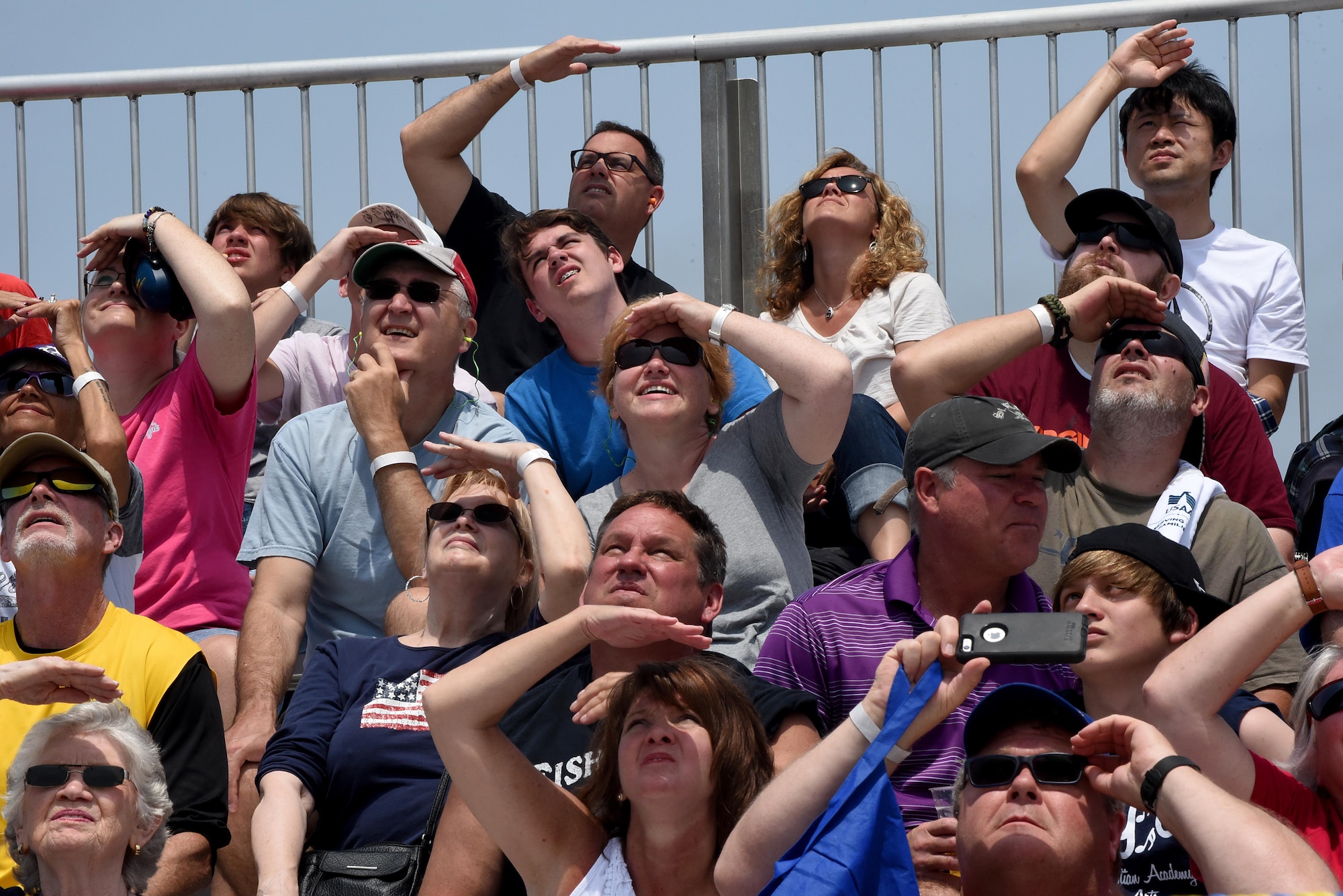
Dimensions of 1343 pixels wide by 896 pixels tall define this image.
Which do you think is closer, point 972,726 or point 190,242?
point 972,726

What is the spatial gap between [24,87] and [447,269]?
9.18 feet

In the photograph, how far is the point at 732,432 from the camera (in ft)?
14.8

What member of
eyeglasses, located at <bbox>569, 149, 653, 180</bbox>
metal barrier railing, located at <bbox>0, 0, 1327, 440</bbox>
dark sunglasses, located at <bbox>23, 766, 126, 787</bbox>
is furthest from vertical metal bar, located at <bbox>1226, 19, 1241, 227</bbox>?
dark sunglasses, located at <bbox>23, 766, 126, 787</bbox>

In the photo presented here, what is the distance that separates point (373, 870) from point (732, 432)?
1611 mm

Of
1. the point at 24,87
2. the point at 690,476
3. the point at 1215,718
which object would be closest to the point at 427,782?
the point at 690,476

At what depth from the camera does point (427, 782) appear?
3.81 metres

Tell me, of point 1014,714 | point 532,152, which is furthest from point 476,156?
point 1014,714

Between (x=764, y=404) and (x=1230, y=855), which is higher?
(x=764, y=404)

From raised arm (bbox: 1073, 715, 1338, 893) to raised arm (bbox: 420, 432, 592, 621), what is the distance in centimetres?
154

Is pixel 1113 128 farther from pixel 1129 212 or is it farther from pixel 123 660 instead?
pixel 123 660

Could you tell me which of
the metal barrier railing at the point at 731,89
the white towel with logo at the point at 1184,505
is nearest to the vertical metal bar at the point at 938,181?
the metal barrier railing at the point at 731,89

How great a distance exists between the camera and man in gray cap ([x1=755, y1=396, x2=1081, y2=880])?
11.9 feet

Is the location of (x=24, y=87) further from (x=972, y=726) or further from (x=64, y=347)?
(x=972, y=726)

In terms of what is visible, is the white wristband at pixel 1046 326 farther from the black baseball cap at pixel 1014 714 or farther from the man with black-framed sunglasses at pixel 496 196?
the black baseball cap at pixel 1014 714
